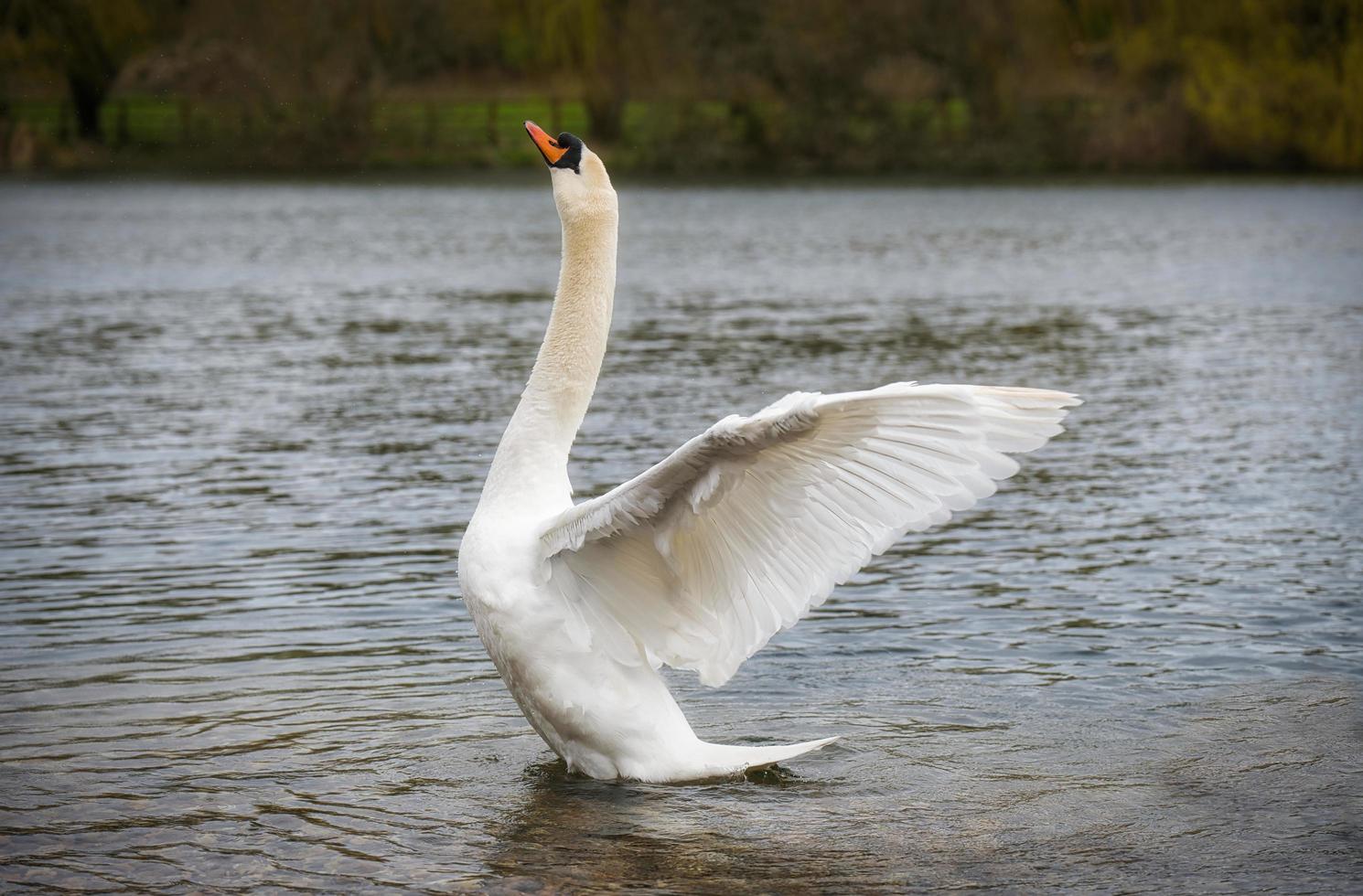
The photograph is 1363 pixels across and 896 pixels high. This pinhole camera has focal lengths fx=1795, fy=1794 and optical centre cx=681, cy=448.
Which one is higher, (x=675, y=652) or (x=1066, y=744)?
(x=675, y=652)

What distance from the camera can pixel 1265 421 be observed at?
634 inches

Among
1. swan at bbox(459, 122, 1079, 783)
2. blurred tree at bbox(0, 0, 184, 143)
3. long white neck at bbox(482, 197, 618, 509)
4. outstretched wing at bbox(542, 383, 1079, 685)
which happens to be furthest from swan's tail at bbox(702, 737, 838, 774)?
blurred tree at bbox(0, 0, 184, 143)

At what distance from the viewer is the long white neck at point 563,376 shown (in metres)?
6.88

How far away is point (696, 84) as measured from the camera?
2559 inches

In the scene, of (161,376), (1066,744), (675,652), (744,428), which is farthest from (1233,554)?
(161,376)

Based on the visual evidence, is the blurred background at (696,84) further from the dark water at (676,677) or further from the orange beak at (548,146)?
the orange beak at (548,146)

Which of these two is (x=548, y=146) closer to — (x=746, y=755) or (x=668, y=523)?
(x=668, y=523)

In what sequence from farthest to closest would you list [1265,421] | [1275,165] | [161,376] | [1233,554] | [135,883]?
[1275,165] → [161,376] → [1265,421] → [1233,554] → [135,883]

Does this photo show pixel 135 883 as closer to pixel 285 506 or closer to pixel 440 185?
pixel 285 506

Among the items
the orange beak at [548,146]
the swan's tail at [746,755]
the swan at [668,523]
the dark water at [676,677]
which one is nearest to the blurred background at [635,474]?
the dark water at [676,677]

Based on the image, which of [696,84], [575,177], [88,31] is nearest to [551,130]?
[696,84]

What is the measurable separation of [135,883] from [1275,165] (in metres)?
59.2

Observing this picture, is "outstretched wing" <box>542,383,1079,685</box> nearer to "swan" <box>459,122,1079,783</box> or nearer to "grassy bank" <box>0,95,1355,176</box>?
"swan" <box>459,122,1079,783</box>

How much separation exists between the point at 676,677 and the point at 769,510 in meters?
2.86
